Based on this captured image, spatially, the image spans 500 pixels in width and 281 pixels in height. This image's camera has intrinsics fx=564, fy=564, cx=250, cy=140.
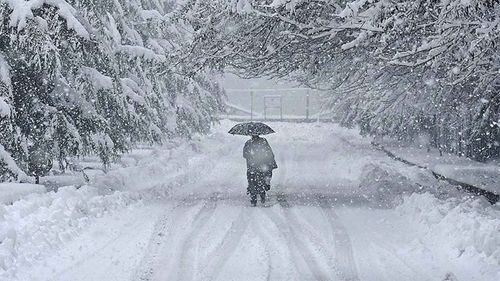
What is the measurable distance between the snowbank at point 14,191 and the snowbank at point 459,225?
7185 mm

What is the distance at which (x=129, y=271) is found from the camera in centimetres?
742

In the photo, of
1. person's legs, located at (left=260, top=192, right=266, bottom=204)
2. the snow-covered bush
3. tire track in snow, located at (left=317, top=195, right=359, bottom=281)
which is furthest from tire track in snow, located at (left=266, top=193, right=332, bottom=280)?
the snow-covered bush

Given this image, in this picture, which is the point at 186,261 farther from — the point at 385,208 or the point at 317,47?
the point at 385,208

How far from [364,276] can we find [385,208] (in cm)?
535

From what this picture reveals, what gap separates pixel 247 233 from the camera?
9766mm

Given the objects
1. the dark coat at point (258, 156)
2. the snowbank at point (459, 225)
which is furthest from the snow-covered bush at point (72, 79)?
the snowbank at point (459, 225)

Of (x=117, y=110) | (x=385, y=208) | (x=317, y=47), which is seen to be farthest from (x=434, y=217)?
(x=117, y=110)

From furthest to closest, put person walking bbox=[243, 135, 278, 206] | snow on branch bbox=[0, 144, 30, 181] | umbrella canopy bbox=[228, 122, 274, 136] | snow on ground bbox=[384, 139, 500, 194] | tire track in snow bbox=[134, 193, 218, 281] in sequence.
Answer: snow on ground bbox=[384, 139, 500, 194] < umbrella canopy bbox=[228, 122, 274, 136] < person walking bbox=[243, 135, 278, 206] < snow on branch bbox=[0, 144, 30, 181] < tire track in snow bbox=[134, 193, 218, 281]

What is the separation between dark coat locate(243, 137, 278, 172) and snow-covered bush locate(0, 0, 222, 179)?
7.16 feet

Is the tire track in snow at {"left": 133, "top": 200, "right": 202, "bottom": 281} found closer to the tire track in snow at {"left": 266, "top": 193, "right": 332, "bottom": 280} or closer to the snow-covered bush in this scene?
the tire track in snow at {"left": 266, "top": 193, "right": 332, "bottom": 280}

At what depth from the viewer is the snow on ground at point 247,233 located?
7500 mm

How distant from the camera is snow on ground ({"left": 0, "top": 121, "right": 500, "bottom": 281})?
7.50m

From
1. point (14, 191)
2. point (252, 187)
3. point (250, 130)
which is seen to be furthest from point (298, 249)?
point (14, 191)

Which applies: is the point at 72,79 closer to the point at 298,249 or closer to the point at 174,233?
the point at 174,233
